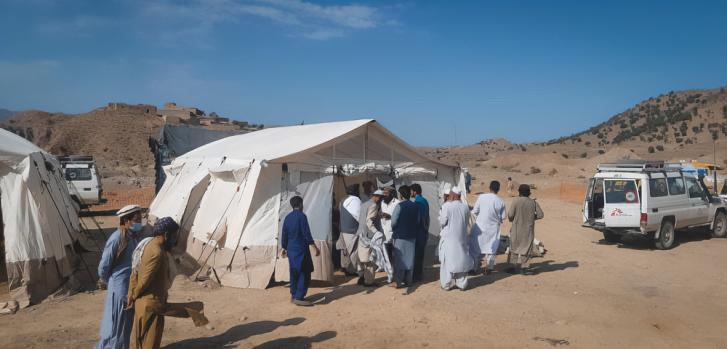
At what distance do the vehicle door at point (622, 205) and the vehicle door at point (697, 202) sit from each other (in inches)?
92.7

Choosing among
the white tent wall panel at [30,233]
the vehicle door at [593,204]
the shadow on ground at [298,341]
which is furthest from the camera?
the vehicle door at [593,204]

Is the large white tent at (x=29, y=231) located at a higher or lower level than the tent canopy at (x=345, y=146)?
lower

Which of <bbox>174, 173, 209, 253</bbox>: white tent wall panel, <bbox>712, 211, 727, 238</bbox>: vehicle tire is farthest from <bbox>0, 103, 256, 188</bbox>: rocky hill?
<bbox>712, 211, 727, 238</bbox>: vehicle tire

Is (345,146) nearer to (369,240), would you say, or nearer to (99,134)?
(369,240)

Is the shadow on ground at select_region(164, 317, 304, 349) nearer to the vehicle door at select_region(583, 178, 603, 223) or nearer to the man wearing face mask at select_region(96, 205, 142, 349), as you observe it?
the man wearing face mask at select_region(96, 205, 142, 349)

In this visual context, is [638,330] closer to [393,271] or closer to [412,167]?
[393,271]

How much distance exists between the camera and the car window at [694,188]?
41.4 feet

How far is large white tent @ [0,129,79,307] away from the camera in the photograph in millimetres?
7266

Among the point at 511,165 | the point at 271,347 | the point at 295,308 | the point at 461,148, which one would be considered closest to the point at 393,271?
the point at 295,308

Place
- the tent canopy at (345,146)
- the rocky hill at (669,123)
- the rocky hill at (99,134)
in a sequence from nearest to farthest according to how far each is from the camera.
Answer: the tent canopy at (345,146)
the rocky hill at (99,134)
the rocky hill at (669,123)

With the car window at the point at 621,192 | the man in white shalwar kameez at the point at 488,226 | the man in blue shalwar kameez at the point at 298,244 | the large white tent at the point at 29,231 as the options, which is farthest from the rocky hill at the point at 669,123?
the large white tent at the point at 29,231

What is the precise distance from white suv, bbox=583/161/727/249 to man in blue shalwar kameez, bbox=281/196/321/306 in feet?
25.2

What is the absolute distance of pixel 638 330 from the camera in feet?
20.5

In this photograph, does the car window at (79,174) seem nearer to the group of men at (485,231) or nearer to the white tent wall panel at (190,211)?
the white tent wall panel at (190,211)
